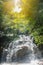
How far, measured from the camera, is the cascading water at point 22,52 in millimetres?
12289

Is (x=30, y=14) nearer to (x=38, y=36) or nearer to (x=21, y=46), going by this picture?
(x=38, y=36)

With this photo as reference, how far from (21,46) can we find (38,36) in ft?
24.4

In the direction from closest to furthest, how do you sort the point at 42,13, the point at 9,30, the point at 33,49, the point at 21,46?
the point at 42,13, the point at 21,46, the point at 33,49, the point at 9,30

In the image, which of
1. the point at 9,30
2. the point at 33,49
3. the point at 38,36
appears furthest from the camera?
the point at 9,30

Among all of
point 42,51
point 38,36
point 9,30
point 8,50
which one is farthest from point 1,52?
point 38,36

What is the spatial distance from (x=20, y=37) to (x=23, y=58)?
246cm

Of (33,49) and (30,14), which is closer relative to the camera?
(30,14)

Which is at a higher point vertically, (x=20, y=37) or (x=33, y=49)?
(x=20, y=37)

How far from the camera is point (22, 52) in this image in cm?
1233

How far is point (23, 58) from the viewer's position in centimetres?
1234

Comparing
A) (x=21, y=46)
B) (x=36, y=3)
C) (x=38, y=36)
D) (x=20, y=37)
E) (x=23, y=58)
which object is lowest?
(x=38, y=36)

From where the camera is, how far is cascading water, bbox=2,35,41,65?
12.3 metres

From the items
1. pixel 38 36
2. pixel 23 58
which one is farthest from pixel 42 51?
pixel 38 36

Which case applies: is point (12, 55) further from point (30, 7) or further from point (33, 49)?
point (30, 7)
